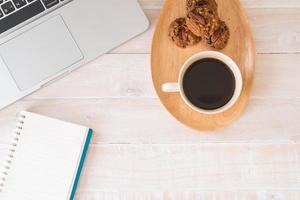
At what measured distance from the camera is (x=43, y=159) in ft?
2.33

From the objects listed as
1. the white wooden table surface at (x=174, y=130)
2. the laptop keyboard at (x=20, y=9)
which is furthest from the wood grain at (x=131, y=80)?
the laptop keyboard at (x=20, y=9)

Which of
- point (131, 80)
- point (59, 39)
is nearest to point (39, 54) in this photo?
point (59, 39)

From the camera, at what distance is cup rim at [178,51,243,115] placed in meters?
0.64

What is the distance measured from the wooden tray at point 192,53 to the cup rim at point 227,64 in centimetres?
3

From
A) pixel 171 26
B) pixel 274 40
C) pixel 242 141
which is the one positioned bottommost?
pixel 242 141

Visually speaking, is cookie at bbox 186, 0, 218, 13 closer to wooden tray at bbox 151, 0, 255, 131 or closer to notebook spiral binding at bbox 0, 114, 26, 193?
wooden tray at bbox 151, 0, 255, 131

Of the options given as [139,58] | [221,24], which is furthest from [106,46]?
[221,24]

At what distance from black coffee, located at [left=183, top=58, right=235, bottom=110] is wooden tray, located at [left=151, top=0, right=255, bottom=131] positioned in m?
0.03

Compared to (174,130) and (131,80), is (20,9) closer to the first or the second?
(131,80)

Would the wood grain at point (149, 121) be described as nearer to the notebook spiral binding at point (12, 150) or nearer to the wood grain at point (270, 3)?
the notebook spiral binding at point (12, 150)

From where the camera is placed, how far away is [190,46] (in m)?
0.69

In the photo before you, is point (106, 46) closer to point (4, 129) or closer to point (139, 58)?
point (139, 58)

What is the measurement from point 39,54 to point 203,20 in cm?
28

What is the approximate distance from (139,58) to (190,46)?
0.10m
